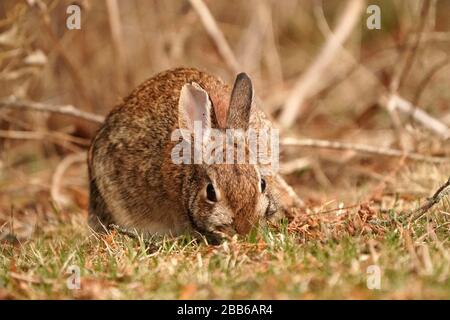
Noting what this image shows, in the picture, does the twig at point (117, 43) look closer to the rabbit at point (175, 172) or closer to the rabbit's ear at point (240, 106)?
the rabbit at point (175, 172)

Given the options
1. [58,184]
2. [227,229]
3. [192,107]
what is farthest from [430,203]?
[58,184]

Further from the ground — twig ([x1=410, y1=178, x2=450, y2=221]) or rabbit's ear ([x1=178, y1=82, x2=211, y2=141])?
rabbit's ear ([x1=178, y1=82, x2=211, y2=141])

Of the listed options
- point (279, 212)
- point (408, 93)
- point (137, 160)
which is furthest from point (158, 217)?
point (408, 93)

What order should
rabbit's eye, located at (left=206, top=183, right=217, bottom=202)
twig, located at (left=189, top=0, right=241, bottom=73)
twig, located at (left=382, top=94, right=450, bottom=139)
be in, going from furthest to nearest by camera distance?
twig, located at (left=189, top=0, right=241, bottom=73) < twig, located at (left=382, top=94, right=450, bottom=139) < rabbit's eye, located at (left=206, top=183, right=217, bottom=202)

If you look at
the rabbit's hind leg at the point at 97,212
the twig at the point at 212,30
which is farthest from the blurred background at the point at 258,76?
the rabbit's hind leg at the point at 97,212

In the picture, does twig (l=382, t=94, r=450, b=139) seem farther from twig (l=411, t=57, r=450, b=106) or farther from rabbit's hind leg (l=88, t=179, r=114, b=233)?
rabbit's hind leg (l=88, t=179, r=114, b=233)

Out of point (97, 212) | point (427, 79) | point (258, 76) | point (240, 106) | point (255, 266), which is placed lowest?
point (255, 266)

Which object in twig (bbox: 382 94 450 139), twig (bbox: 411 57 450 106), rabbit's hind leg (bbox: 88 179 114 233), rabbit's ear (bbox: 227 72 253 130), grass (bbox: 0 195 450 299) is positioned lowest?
grass (bbox: 0 195 450 299)

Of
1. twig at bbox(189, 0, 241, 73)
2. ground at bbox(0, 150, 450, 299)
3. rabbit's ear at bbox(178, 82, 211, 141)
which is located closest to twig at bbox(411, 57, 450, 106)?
twig at bbox(189, 0, 241, 73)

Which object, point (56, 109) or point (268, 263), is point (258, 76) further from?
point (268, 263)
